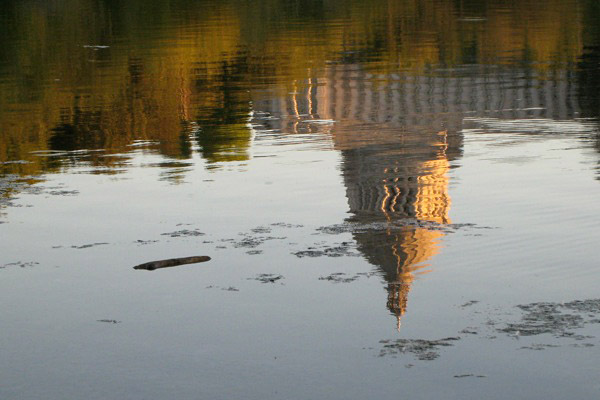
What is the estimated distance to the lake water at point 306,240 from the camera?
44.8 feet

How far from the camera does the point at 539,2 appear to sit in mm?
130375

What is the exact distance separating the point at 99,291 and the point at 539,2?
11780cm

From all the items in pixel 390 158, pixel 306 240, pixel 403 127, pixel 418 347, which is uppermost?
pixel 403 127

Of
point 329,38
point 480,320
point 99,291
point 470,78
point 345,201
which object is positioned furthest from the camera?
point 329,38

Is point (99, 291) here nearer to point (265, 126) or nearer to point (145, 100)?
point (265, 126)

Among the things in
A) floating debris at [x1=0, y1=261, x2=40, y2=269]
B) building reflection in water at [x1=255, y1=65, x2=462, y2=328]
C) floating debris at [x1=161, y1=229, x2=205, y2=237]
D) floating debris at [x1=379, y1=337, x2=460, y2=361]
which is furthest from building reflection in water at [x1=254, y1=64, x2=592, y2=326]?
floating debris at [x1=0, y1=261, x2=40, y2=269]

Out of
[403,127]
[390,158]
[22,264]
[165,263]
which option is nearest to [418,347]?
[165,263]

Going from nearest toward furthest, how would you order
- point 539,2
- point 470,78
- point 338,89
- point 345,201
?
point 345,201 → point 338,89 → point 470,78 → point 539,2

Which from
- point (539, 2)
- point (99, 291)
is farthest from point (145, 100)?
point (539, 2)

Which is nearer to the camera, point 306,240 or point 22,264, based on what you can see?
point 22,264

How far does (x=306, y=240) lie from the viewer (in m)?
19.8

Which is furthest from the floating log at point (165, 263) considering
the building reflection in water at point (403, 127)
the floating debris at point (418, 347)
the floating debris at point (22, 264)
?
the floating debris at point (418, 347)

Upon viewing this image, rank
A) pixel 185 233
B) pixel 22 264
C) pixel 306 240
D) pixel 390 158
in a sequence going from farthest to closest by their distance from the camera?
pixel 390 158, pixel 185 233, pixel 306 240, pixel 22 264

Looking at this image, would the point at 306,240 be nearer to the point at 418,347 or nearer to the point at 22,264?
the point at 22,264
